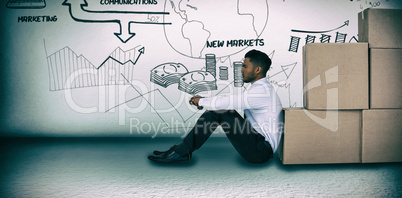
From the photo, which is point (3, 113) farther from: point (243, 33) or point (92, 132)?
point (243, 33)

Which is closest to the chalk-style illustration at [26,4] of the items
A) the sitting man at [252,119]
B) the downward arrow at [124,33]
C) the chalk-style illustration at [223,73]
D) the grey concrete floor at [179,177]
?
the downward arrow at [124,33]

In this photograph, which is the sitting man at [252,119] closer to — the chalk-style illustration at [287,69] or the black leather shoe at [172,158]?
the black leather shoe at [172,158]

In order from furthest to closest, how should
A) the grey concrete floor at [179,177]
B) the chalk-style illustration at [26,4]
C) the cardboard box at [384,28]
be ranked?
1. the chalk-style illustration at [26,4]
2. the cardboard box at [384,28]
3. the grey concrete floor at [179,177]

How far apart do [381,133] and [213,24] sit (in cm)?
162

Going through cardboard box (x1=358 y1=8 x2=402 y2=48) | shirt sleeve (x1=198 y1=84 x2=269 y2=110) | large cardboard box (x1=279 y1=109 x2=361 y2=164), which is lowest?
large cardboard box (x1=279 y1=109 x2=361 y2=164)

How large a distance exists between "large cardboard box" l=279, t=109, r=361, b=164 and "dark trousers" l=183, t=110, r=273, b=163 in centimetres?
19

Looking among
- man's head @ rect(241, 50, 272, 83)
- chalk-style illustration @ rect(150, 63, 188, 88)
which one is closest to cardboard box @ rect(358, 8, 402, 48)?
man's head @ rect(241, 50, 272, 83)

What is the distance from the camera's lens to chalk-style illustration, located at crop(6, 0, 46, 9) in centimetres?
242

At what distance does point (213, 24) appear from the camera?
2443mm

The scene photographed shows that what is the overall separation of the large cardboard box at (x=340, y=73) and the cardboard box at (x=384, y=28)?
0.30 ft

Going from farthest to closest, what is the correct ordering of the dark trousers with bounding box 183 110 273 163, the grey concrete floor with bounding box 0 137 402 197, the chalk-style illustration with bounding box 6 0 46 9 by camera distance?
1. the chalk-style illustration with bounding box 6 0 46 9
2. the dark trousers with bounding box 183 110 273 163
3. the grey concrete floor with bounding box 0 137 402 197

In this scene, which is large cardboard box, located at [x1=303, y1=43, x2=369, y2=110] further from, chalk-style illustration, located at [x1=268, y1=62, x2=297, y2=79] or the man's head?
chalk-style illustration, located at [x1=268, y1=62, x2=297, y2=79]

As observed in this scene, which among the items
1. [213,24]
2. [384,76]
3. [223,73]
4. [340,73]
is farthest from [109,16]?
[384,76]

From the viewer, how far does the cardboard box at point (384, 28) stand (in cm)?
160
